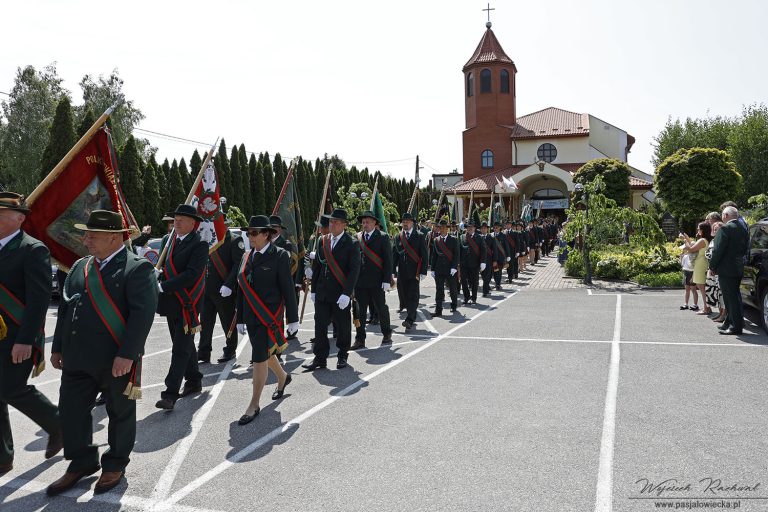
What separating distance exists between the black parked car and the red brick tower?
41259 millimetres

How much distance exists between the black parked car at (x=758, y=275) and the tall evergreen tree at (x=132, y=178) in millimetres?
23175

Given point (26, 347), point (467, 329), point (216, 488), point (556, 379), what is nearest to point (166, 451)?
point (216, 488)

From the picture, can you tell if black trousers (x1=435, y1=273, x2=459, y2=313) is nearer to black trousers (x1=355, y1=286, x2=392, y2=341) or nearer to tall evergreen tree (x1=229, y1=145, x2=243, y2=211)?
black trousers (x1=355, y1=286, x2=392, y2=341)

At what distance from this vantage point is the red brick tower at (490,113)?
4944 cm

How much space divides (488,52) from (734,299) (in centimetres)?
4594

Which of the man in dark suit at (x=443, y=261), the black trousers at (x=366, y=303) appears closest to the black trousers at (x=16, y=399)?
the black trousers at (x=366, y=303)

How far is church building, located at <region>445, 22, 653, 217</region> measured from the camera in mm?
47344

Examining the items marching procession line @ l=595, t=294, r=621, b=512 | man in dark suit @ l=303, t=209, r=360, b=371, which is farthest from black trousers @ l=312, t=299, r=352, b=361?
marching procession line @ l=595, t=294, r=621, b=512

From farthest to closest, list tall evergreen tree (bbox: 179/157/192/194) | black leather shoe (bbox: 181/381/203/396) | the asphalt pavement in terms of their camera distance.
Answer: tall evergreen tree (bbox: 179/157/192/194), black leather shoe (bbox: 181/381/203/396), the asphalt pavement

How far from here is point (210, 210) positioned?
7105 millimetres

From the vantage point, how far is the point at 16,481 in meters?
3.97

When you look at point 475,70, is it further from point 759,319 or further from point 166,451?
point 166,451

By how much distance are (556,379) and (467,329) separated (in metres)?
3.39

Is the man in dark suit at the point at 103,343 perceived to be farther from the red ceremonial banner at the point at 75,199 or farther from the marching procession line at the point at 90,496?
the red ceremonial banner at the point at 75,199
